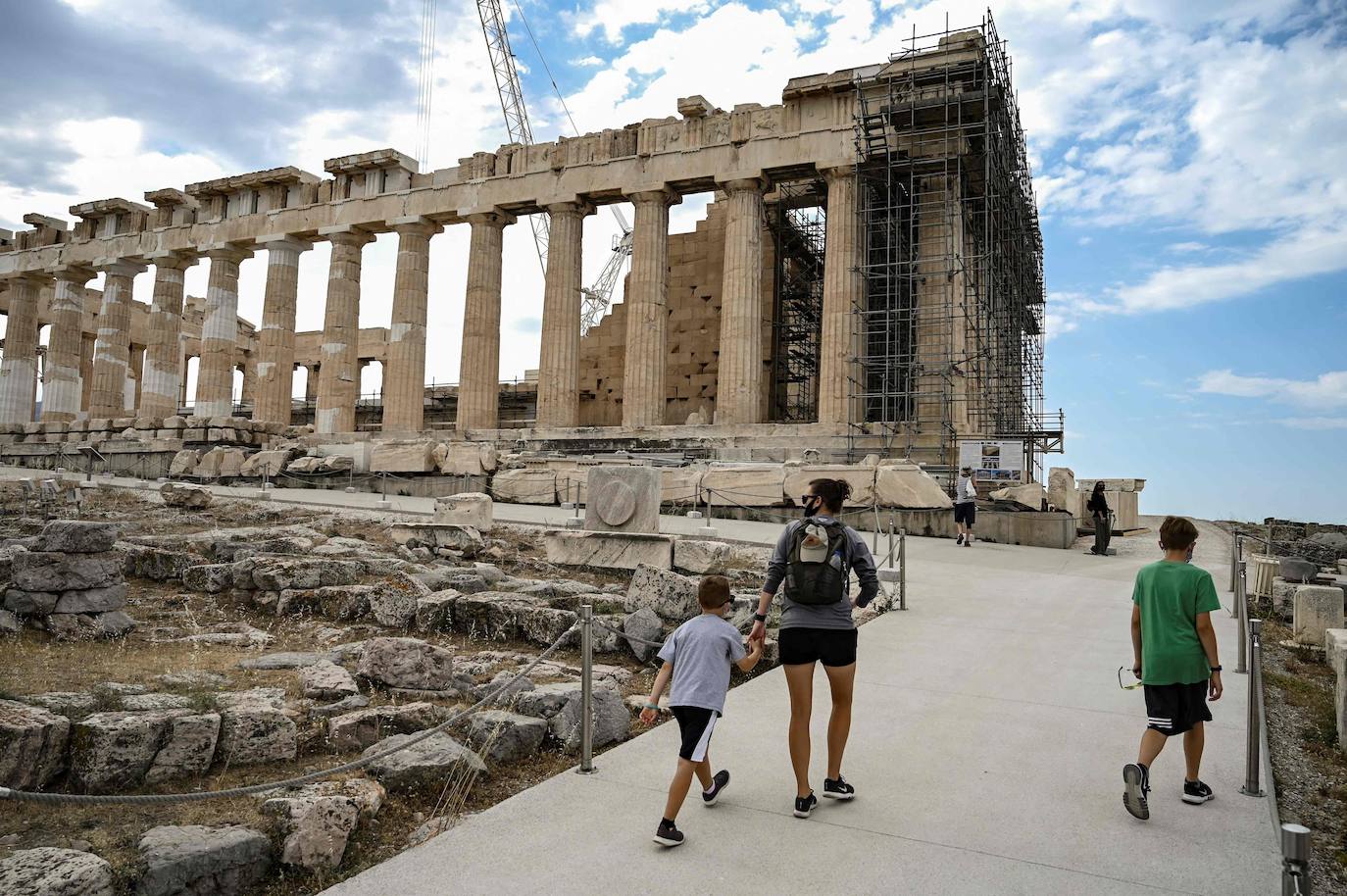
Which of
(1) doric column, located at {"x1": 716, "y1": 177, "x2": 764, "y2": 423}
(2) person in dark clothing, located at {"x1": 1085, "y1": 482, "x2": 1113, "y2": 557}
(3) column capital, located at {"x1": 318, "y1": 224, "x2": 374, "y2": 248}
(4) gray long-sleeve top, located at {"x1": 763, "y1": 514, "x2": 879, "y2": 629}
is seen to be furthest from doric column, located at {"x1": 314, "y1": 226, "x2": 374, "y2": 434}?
(4) gray long-sleeve top, located at {"x1": 763, "y1": 514, "x2": 879, "y2": 629}

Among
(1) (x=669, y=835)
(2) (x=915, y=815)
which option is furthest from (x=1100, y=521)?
(1) (x=669, y=835)

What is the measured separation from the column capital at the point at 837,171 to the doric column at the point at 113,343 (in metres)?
30.2

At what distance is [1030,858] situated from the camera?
3.76 m

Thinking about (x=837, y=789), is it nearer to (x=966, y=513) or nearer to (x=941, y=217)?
(x=966, y=513)

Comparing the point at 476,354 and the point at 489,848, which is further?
the point at 476,354

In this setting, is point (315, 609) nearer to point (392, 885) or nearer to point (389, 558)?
point (389, 558)

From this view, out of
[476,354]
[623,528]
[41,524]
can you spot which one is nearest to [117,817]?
[623,528]

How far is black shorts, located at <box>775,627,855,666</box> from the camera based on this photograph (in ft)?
14.3

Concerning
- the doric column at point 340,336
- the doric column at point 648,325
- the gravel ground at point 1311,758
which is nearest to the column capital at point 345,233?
the doric column at point 340,336

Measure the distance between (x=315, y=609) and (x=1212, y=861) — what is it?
8.10m

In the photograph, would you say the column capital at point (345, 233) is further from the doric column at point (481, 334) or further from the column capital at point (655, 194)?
the column capital at point (655, 194)

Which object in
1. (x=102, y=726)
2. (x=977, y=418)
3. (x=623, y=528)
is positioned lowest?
(x=102, y=726)

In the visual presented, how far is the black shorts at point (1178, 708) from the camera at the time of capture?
4.41 metres

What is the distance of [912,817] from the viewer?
13.7 feet
